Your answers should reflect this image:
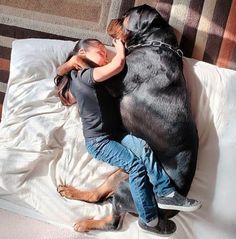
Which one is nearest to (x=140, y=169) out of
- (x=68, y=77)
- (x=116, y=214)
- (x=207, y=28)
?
(x=116, y=214)

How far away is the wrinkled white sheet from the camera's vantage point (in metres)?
1.58

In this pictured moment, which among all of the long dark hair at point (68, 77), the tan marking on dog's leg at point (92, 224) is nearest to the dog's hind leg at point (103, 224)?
the tan marking on dog's leg at point (92, 224)

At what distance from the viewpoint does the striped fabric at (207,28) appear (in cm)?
172

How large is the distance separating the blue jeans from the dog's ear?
404 millimetres

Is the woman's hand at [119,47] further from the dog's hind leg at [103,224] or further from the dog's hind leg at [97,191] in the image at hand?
the dog's hind leg at [103,224]

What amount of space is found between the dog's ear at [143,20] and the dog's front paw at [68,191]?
643 millimetres

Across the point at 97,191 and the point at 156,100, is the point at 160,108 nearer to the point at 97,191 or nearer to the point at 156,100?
the point at 156,100

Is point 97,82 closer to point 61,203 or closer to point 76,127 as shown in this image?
point 76,127

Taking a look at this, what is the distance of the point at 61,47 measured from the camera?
1.78 m

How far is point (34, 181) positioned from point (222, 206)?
719 millimetres

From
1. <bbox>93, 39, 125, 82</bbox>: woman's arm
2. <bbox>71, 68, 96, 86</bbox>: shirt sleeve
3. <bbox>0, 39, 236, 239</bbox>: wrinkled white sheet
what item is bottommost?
<bbox>0, 39, 236, 239</bbox>: wrinkled white sheet

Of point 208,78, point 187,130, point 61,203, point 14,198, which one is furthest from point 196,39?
point 14,198

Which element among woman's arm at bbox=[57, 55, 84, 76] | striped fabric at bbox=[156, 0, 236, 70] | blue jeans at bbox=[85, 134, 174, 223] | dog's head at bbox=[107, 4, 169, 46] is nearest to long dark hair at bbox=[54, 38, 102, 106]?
woman's arm at bbox=[57, 55, 84, 76]

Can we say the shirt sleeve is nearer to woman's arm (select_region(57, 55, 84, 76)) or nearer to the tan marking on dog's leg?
woman's arm (select_region(57, 55, 84, 76))
